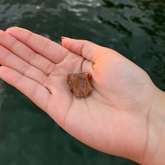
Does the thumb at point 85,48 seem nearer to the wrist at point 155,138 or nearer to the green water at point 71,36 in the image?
the green water at point 71,36

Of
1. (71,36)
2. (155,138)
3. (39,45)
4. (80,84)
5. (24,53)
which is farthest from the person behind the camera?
(71,36)

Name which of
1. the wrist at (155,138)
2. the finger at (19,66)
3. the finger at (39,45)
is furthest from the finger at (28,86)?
the wrist at (155,138)

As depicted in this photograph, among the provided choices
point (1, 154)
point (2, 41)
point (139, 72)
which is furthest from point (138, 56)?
point (1, 154)

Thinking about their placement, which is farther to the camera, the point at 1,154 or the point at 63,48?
the point at 63,48

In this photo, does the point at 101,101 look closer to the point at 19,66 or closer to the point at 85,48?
the point at 85,48

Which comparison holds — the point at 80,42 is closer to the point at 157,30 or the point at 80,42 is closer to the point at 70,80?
the point at 70,80

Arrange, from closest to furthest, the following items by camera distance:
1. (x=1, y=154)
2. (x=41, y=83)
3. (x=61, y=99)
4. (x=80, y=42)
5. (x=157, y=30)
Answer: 1. (x=61, y=99)
2. (x=41, y=83)
3. (x=1, y=154)
4. (x=80, y=42)
5. (x=157, y=30)

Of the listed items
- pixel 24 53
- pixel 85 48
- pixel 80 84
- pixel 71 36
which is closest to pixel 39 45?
pixel 24 53
